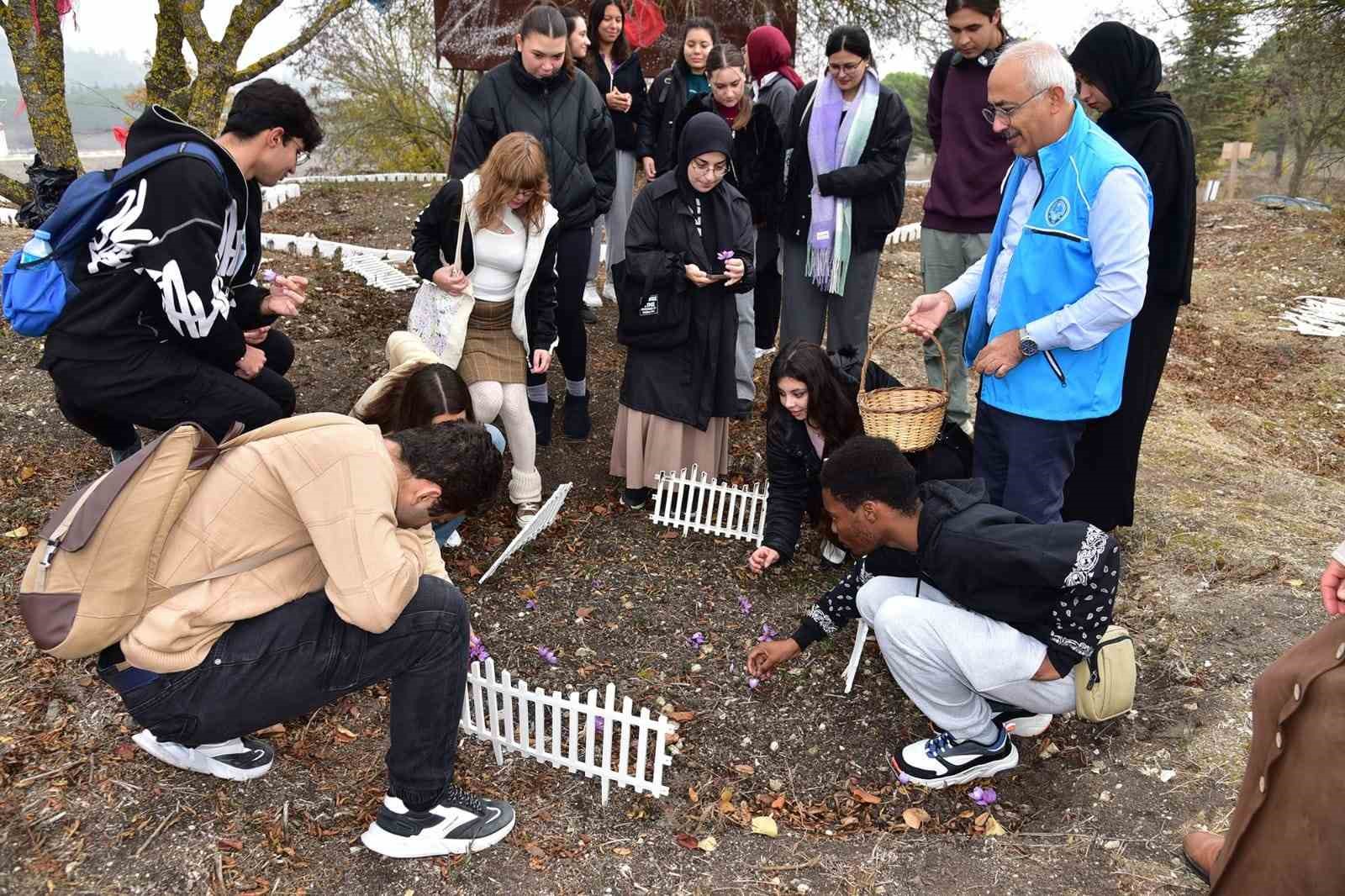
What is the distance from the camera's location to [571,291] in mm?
5012

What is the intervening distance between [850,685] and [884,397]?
116 cm

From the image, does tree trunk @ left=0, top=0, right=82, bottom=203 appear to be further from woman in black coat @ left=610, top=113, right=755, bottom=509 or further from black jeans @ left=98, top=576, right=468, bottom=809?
black jeans @ left=98, top=576, right=468, bottom=809

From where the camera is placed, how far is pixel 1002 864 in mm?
2729

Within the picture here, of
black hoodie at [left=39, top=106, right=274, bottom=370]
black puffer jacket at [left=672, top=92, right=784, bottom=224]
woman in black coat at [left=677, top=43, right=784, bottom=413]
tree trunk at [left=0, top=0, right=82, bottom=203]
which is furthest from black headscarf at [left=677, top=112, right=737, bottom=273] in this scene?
tree trunk at [left=0, top=0, right=82, bottom=203]

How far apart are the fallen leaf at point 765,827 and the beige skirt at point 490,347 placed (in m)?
2.34

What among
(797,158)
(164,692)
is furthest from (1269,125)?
(164,692)

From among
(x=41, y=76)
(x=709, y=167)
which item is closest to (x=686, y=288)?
(x=709, y=167)

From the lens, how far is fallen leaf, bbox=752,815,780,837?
288 cm

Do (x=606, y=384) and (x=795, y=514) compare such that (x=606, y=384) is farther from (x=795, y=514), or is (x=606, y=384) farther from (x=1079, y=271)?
(x=1079, y=271)

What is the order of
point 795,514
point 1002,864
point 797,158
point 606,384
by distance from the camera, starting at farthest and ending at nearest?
point 606,384 < point 797,158 < point 795,514 < point 1002,864

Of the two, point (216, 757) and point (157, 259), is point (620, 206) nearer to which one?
point (157, 259)

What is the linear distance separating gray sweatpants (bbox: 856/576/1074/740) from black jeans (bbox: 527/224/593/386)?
8.41 feet

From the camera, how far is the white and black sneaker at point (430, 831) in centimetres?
262

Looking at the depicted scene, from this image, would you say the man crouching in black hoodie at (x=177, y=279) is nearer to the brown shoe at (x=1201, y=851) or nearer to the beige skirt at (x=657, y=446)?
the beige skirt at (x=657, y=446)
